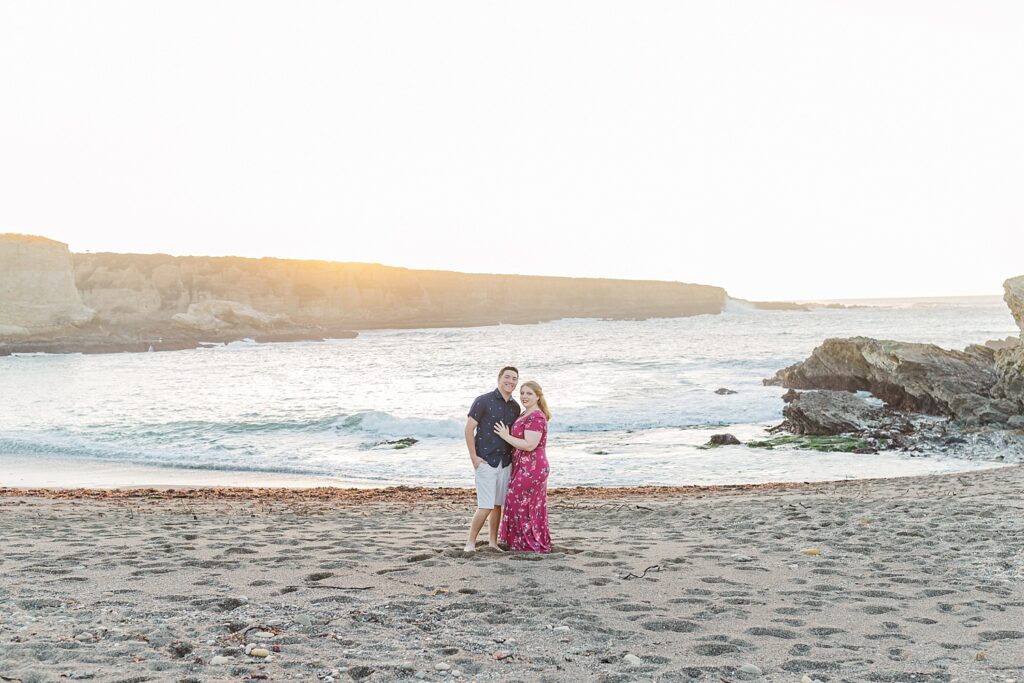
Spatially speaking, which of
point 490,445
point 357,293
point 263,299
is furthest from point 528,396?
point 357,293

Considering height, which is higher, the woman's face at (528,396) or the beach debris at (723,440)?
the woman's face at (528,396)

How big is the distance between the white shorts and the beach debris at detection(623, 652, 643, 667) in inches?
93.1

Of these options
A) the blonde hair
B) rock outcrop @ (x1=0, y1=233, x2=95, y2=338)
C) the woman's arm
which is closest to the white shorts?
the woman's arm

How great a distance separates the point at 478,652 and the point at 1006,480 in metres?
8.78

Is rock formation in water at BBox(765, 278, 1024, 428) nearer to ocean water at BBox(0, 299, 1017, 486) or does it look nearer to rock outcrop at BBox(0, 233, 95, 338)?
ocean water at BBox(0, 299, 1017, 486)

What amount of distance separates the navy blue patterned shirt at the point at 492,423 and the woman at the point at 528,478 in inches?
3.0

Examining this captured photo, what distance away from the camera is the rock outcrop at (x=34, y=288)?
198ft

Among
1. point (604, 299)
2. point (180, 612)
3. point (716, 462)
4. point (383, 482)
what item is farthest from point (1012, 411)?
point (604, 299)

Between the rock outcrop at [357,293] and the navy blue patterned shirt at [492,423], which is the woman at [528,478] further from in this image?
the rock outcrop at [357,293]

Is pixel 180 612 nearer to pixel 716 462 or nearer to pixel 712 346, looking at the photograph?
pixel 716 462

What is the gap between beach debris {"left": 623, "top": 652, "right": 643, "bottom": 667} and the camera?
4.10m

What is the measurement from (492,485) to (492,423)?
0.51 metres

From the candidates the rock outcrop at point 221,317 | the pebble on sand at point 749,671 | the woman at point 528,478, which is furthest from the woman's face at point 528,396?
the rock outcrop at point 221,317

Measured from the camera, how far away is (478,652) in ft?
13.9
